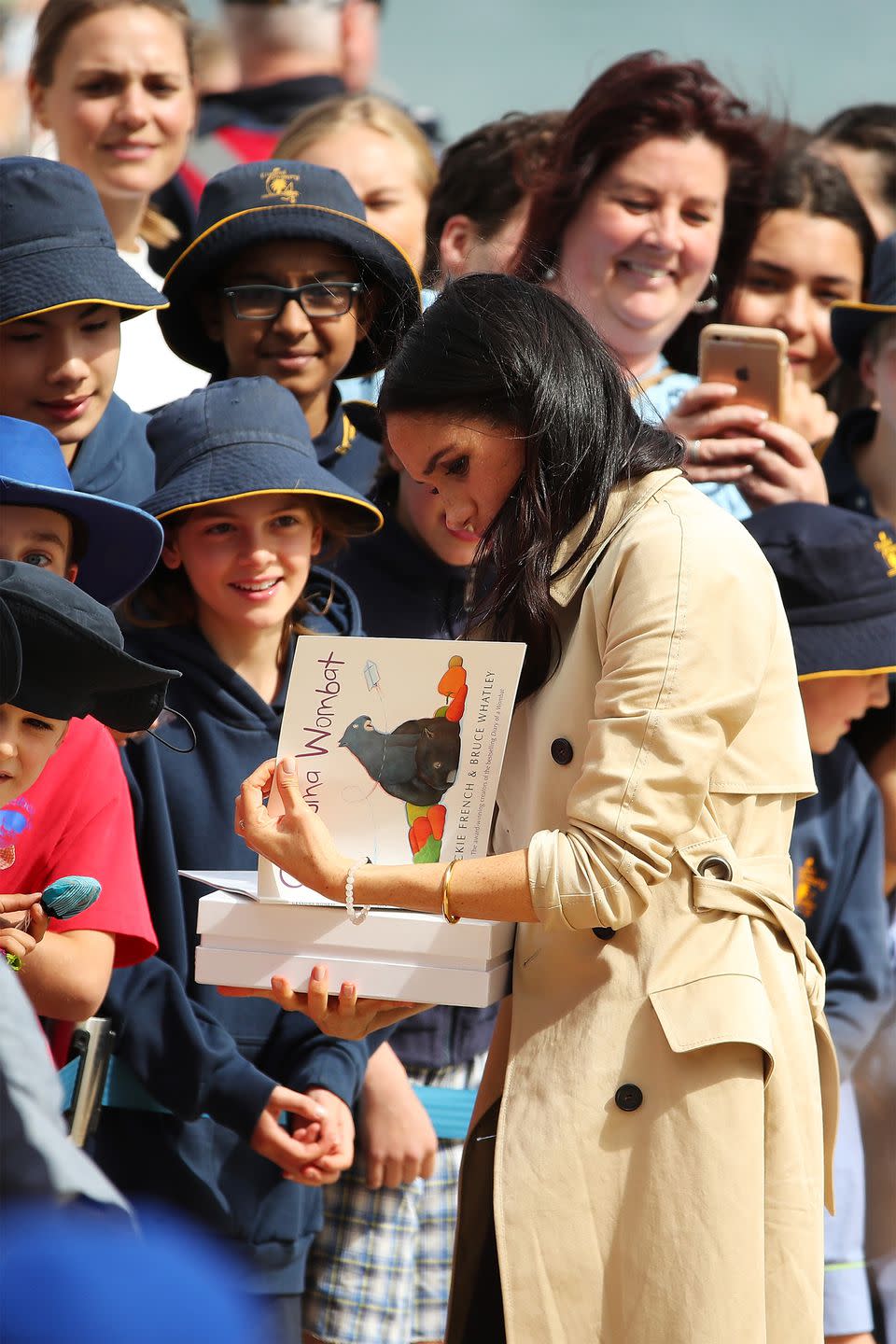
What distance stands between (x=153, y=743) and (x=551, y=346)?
1009mm

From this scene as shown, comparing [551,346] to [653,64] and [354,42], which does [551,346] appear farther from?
[354,42]

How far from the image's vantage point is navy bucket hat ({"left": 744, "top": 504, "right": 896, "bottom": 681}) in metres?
3.08

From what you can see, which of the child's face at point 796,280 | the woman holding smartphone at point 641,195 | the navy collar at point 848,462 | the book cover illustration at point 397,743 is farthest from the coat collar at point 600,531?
the child's face at point 796,280

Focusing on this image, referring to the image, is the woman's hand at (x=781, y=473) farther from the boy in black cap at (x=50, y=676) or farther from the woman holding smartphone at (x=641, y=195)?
the boy in black cap at (x=50, y=676)

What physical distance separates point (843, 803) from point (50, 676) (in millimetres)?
1918

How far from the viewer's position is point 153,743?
2.60 meters

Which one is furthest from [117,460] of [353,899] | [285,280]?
[353,899]

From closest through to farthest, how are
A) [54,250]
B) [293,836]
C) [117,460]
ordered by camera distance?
[293,836], [54,250], [117,460]

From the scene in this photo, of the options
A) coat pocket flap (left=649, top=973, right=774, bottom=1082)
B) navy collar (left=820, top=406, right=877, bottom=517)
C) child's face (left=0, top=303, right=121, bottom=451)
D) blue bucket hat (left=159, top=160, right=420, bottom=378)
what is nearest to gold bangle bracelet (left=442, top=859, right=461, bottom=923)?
coat pocket flap (left=649, top=973, right=774, bottom=1082)

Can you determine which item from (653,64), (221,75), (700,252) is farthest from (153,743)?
(221,75)

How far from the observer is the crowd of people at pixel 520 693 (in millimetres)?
1814

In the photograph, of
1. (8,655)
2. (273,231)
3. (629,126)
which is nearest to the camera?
(8,655)

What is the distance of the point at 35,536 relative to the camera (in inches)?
90.7

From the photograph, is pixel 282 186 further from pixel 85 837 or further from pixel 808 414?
pixel 85 837
